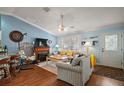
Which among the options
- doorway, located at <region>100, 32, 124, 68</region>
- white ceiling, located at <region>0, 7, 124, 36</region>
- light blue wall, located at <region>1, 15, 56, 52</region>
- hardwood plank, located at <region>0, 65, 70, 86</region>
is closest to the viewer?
light blue wall, located at <region>1, 15, 56, 52</region>

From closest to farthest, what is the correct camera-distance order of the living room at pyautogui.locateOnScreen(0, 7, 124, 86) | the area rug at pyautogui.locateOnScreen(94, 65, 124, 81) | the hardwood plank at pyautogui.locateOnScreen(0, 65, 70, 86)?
the living room at pyautogui.locateOnScreen(0, 7, 124, 86), the hardwood plank at pyautogui.locateOnScreen(0, 65, 70, 86), the area rug at pyautogui.locateOnScreen(94, 65, 124, 81)

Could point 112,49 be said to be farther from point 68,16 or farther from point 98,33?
point 68,16

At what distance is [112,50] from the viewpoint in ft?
11.7

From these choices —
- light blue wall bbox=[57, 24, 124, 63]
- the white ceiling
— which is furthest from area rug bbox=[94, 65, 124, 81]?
the white ceiling

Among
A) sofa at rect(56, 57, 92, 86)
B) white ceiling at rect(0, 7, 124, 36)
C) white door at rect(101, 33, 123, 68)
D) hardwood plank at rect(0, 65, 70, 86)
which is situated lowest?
hardwood plank at rect(0, 65, 70, 86)

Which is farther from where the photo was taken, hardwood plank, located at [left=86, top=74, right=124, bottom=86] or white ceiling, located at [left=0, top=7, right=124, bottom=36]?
white ceiling, located at [left=0, top=7, right=124, bottom=36]

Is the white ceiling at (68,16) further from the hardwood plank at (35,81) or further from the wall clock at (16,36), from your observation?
the hardwood plank at (35,81)

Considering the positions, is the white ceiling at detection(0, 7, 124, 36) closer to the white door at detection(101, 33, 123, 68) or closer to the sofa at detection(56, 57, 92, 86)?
the white door at detection(101, 33, 123, 68)

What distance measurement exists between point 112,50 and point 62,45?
7.20 ft

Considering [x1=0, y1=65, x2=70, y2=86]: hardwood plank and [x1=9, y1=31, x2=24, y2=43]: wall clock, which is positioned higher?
[x1=9, y1=31, x2=24, y2=43]: wall clock

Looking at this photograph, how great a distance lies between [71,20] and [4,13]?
1.98 metres

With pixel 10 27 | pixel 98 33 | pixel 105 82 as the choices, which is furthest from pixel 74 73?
pixel 98 33

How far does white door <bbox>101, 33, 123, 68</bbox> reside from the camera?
3.41 meters
